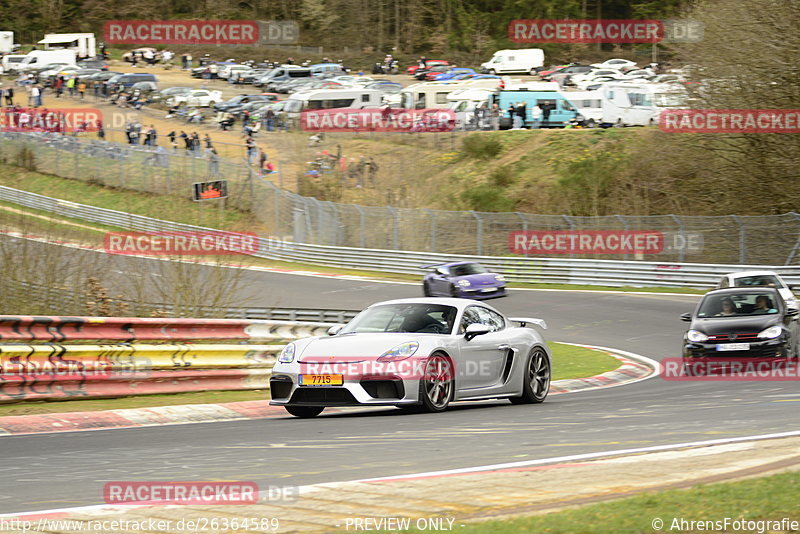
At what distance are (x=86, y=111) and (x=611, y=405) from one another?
58616 mm

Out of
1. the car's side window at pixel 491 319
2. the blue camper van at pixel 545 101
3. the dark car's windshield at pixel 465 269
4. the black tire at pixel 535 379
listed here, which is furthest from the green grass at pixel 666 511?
the blue camper van at pixel 545 101

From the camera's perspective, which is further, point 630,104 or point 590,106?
point 590,106

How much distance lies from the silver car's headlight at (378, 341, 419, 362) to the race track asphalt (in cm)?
62

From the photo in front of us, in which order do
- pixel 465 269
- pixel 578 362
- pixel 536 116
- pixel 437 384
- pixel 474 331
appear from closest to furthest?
pixel 437 384
pixel 474 331
pixel 578 362
pixel 465 269
pixel 536 116

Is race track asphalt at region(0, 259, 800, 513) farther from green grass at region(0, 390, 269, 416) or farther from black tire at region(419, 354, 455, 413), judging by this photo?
green grass at region(0, 390, 269, 416)

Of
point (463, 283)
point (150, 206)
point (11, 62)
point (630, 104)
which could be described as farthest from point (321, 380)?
point (11, 62)

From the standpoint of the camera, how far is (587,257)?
38.9m

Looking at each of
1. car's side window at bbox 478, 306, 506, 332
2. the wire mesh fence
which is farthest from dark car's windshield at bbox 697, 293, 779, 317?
the wire mesh fence

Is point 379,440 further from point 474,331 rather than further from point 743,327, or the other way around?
point 743,327

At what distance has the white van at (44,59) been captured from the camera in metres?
82.6

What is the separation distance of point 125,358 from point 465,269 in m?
21.2

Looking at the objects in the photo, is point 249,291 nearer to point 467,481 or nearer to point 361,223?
point 361,223

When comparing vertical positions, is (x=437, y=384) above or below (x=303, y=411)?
above

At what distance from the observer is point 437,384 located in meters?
11.4
